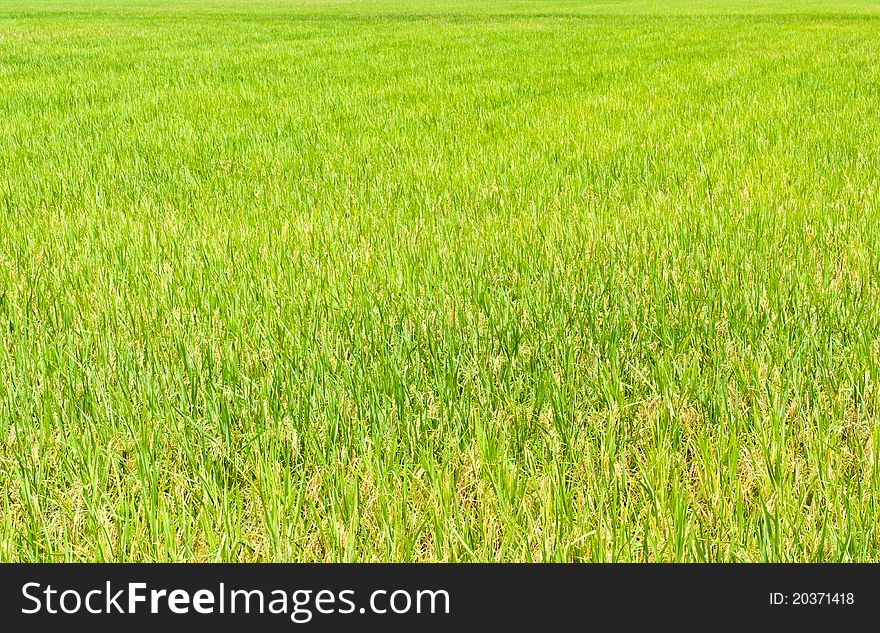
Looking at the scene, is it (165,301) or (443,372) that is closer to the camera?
(443,372)

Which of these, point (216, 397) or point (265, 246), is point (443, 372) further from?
point (265, 246)

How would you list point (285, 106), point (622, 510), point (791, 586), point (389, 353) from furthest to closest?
point (285, 106)
point (389, 353)
point (622, 510)
point (791, 586)

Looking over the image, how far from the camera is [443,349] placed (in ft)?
7.95

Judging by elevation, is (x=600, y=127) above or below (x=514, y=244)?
above

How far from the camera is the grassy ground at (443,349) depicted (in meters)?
1.63

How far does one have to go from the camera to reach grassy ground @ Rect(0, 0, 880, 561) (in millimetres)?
1632

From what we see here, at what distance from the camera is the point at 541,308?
8.71 feet

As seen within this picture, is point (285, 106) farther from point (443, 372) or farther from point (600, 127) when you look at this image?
point (443, 372)

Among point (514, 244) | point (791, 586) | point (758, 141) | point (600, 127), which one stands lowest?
point (791, 586)

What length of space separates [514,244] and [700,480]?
1.81m

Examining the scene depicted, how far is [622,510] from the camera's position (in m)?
1.60

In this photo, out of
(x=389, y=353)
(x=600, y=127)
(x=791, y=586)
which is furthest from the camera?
(x=600, y=127)

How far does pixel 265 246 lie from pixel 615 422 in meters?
1.95

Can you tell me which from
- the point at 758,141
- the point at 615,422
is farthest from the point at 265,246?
the point at 758,141
